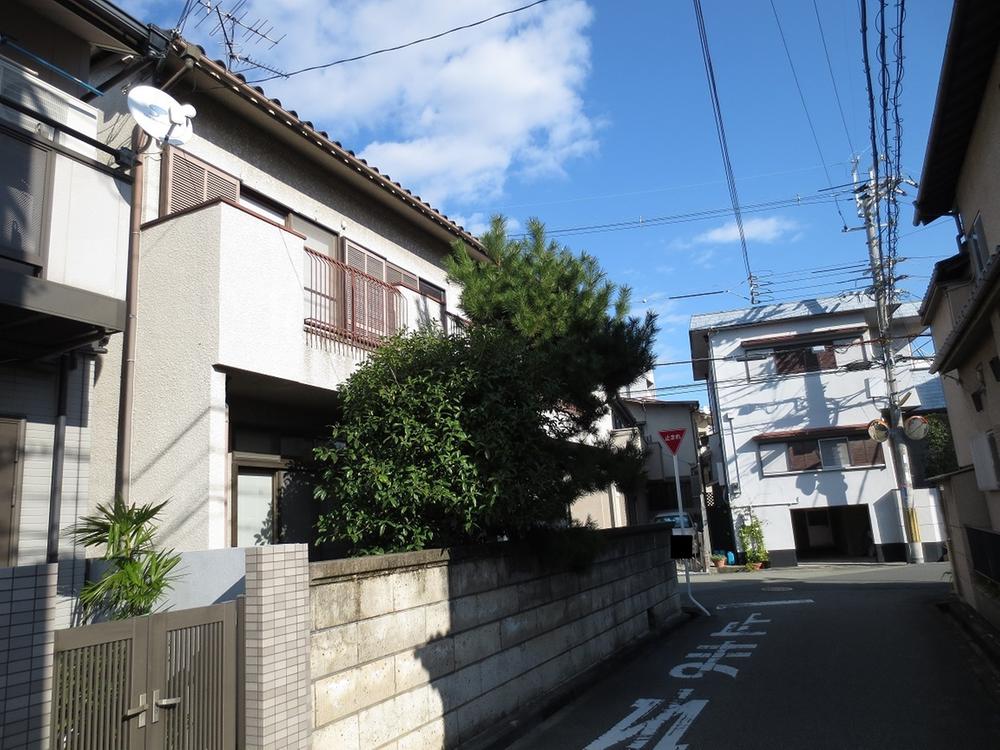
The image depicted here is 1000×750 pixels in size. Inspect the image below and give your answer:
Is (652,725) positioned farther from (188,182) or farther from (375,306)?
(188,182)

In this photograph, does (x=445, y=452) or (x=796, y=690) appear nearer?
(x=445, y=452)

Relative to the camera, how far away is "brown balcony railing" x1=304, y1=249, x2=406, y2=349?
8055mm

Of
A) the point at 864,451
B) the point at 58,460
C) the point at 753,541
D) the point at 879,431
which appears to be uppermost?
the point at 879,431

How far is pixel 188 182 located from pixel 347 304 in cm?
221

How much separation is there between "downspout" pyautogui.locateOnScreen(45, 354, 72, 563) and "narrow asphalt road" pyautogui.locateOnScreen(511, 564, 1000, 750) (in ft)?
14.3

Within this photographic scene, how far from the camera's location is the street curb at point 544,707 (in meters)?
5.84

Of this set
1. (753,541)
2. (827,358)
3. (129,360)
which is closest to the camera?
(129,360)

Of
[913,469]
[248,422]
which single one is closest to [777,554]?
[913,469]

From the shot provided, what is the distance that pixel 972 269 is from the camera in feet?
40.1

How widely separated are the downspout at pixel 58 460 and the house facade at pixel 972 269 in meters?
8.95

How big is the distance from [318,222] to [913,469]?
24.2 m

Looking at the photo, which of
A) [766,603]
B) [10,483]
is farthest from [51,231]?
[766,603]

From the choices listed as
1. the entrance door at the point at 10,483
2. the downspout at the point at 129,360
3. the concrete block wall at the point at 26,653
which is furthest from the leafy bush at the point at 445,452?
the concrete block wall at the point at 26,653

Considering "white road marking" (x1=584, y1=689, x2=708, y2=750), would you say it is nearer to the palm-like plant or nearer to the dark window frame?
the palm-like plant
